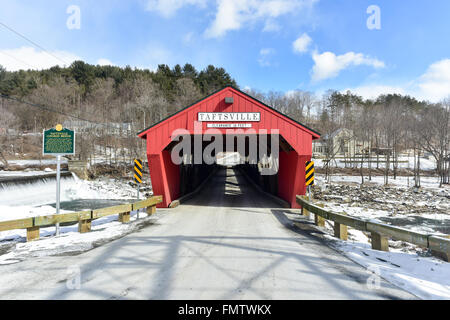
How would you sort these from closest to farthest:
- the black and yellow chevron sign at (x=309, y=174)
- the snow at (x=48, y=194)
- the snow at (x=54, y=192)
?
the black and yellow chevron sign at (x=309, y=174) → the snow at (x=48, y=194) → the snow at (x=54, y=192)

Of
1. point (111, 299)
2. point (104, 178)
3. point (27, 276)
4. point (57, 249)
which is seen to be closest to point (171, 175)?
point (57, 249)

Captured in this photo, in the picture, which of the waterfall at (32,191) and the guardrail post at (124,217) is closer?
the guardrail post at (124,217)

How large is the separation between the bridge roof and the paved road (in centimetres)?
526

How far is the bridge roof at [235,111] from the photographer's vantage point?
1127 centimetres

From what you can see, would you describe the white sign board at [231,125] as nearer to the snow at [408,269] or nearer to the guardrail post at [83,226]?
the guardrail post at [83,226]

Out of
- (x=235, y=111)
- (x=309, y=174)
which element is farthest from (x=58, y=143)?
(x=309, y=174)

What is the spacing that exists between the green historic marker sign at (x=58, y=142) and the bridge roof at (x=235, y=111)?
3812mm

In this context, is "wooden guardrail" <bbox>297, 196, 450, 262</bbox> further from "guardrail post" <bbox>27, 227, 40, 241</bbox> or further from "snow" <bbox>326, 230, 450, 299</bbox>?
"guardrail post" <bbox>27, 227, 40, 241</bbox>

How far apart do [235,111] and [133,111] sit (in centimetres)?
3036

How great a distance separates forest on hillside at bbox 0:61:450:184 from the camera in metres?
31.7

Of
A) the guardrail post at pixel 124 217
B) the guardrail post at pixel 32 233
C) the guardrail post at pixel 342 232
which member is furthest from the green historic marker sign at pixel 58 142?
the guardrail post at pixel 342 232

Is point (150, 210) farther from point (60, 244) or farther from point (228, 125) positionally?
point (228, 125)

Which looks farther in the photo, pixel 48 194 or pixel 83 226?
pixel 48 194

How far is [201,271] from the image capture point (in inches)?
164
